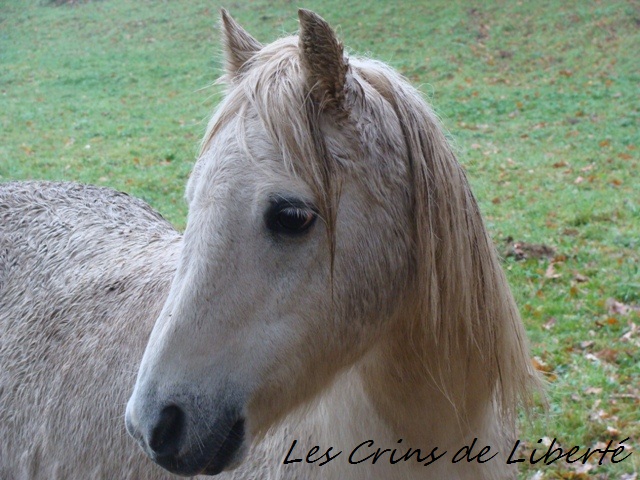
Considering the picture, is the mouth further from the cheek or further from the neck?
the cheek

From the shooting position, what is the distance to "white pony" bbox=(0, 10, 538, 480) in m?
1.87

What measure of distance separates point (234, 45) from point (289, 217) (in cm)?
82

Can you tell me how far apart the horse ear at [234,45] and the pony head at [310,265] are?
157mm

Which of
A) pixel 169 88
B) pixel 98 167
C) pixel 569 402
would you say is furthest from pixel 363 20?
pixel 569 402

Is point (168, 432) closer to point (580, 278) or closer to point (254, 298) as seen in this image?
point (254, 298)

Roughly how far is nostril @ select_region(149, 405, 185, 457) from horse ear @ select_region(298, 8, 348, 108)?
97 cm

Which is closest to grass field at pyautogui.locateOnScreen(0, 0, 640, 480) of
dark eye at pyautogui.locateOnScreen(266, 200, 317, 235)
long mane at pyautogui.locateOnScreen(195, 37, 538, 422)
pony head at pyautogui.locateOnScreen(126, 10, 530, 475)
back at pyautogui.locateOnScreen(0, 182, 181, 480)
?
long mane at pyautogui.locateOnScreen(195, 37, 538, 422)

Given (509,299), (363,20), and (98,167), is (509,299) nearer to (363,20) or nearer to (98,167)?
(98,167)

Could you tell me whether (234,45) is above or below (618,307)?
above

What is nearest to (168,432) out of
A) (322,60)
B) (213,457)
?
(213,457)

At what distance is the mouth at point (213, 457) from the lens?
1.85 m

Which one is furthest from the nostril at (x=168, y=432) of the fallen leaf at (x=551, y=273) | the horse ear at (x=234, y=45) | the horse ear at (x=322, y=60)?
the fallen leaf at (x=551, y=273)

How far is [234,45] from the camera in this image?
2404mm

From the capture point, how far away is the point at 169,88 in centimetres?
1684
